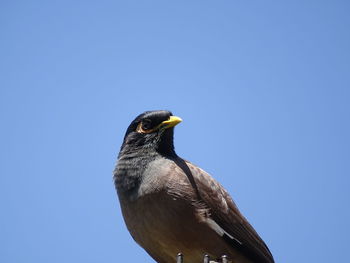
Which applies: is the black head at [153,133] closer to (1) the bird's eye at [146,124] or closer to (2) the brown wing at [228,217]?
(1) the bird's eye at [146,124]

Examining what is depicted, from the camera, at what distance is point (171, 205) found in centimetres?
482

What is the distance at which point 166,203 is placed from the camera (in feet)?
15.8

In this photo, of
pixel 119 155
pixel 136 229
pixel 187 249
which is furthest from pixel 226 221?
pixel 119 155

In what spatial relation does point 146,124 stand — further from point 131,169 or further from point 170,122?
point 131,169

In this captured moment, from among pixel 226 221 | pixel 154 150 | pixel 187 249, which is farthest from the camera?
pixel 154 150

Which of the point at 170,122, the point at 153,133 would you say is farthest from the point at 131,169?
the point at 170,122

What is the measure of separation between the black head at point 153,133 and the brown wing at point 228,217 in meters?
0.33

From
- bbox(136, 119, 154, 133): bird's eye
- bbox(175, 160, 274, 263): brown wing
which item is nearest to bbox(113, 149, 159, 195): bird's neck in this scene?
bbox(136, 119, 154, 133): bird's eye

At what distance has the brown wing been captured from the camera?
5.11 meters

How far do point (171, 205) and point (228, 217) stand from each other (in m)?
0.81

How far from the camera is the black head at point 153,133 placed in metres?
5.63

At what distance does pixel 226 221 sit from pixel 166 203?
32.0 inches

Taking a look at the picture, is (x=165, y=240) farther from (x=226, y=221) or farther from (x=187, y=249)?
(x=226, y=221)

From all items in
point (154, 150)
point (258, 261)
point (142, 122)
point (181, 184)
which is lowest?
point (258, 261)
